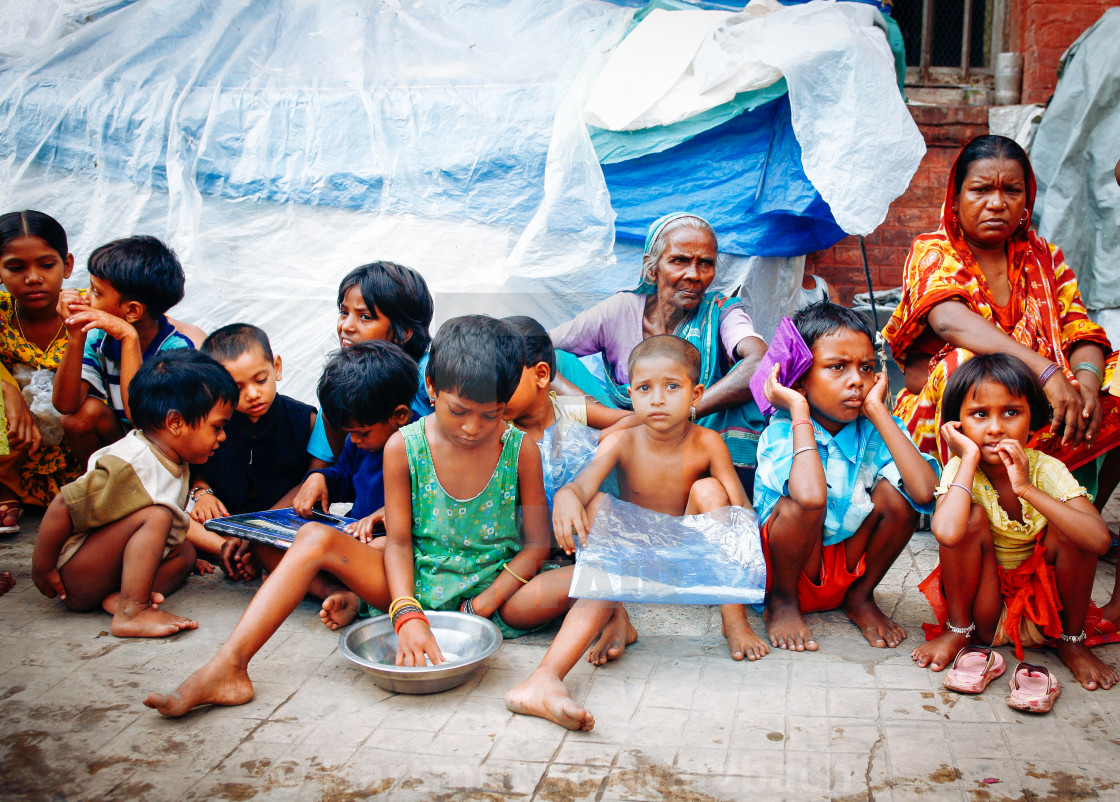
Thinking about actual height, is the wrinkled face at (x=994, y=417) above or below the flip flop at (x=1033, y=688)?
above

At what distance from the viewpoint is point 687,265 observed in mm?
3027

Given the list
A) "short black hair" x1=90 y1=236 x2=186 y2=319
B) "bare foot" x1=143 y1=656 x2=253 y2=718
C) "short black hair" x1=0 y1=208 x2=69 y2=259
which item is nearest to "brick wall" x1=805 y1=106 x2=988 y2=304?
"short black hair" x1=90 y1=236 x2=186 y2=319

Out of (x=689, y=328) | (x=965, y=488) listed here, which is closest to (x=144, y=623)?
(x=689, y=328)

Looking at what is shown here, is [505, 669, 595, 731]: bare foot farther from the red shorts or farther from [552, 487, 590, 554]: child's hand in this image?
the red shorts

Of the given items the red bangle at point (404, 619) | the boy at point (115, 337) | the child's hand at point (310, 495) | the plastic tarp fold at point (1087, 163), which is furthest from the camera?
the plastic tarp fold at point (1087, 163)

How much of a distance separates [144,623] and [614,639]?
1.24 meters

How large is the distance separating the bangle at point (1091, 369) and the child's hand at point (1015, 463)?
2.46ft

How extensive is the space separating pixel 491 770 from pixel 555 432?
3.85 feet

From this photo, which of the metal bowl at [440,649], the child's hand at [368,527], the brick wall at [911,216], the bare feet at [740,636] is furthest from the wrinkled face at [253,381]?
the brick wall at [911,216]

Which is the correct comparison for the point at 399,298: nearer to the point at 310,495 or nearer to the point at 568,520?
the point at 310,495

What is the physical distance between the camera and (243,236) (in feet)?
12.3

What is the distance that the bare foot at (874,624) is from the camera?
7.20 ft

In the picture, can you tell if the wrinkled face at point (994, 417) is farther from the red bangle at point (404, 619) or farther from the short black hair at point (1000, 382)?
the red bangle at point (404, 619)

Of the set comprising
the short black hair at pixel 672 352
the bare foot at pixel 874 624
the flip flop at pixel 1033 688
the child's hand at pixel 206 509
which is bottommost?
the bare foot at pixel 874 624
